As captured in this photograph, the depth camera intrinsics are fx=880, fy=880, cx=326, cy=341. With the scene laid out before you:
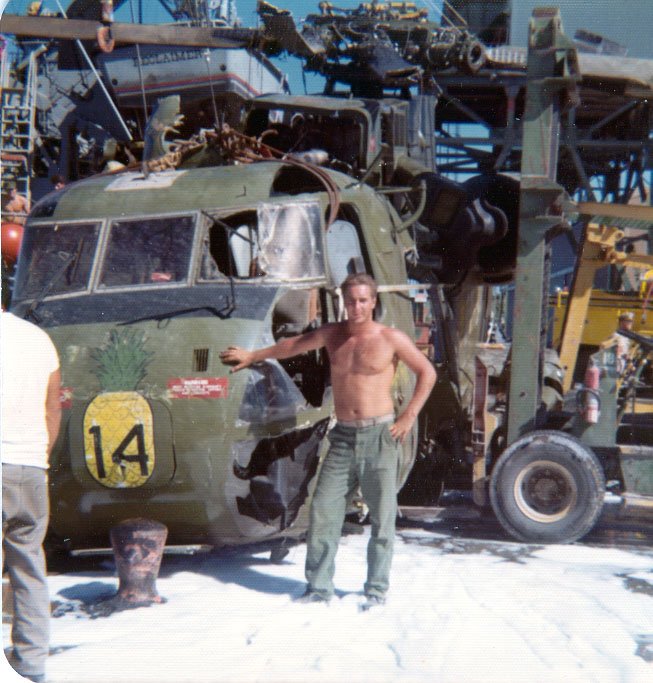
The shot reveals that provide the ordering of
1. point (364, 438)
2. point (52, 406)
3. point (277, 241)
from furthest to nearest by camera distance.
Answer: point (277, 241), point (364, 438), point (52, 406)

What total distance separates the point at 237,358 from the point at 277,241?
3.46 feet

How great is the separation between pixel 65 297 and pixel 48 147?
1017 centimetres

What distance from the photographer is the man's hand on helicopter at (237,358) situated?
213 inches

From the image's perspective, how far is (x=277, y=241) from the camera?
6070mm

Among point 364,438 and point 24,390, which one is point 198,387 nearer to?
point 364,438

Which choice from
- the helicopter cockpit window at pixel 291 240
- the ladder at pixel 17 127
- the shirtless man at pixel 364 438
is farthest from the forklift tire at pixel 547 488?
the ladder at pixel 17 127

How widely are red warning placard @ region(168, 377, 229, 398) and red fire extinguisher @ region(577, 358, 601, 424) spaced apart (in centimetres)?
360

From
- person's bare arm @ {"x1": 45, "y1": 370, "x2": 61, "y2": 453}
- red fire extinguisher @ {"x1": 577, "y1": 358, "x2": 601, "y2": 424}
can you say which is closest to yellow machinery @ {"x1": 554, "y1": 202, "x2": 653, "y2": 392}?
red fire extinguisher @ {"x1": 577, "y1": 358, "x2": 601, "y2": 424}

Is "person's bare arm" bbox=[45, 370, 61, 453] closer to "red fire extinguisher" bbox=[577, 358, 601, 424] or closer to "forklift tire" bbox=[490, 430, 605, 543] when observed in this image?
"forklift tire" bbox=[490, 430, 605, 543]

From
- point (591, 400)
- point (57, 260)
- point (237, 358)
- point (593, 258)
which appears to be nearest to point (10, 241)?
point (57, 260)

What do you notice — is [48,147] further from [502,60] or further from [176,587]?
[176,587]

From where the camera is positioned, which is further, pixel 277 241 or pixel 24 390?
pixel 277 241

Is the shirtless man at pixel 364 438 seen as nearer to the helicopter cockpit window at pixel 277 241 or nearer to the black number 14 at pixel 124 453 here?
the helicopter cockpit window at pixel 277 241

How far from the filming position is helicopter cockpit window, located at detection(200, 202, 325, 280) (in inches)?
235
